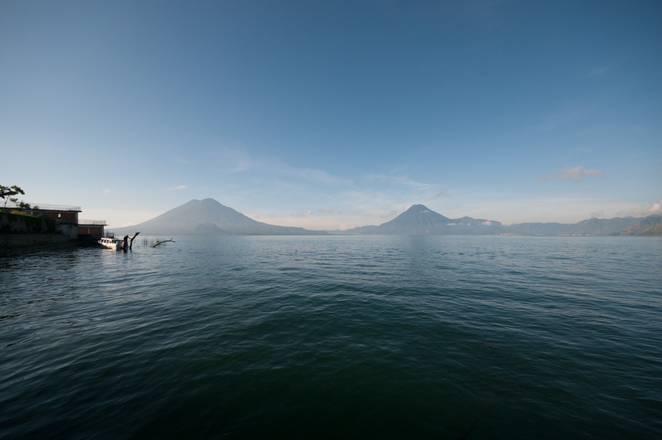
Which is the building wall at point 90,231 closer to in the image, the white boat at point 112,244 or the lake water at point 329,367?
the white boat at point 112,244

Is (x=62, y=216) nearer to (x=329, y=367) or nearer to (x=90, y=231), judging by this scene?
(x=90, y=231)

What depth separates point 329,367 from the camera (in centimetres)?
816

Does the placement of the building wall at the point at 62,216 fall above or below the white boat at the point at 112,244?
above

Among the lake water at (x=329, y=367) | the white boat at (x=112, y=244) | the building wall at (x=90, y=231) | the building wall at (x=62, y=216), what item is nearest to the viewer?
the lake water at (x=329, y=367)

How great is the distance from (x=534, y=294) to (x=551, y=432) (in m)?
16.5

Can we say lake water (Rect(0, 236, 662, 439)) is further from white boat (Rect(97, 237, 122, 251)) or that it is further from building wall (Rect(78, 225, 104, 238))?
building wall (Rect(78, 225, 104, 238))

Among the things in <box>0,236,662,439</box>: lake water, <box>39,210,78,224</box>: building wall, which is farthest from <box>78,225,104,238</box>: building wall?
<box>0,236,662,439</box>: lake water

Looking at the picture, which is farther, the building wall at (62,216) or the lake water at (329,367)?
the building wall at (62,216)

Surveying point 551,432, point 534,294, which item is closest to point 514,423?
point 551,432

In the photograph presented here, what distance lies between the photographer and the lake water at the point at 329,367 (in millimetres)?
5723

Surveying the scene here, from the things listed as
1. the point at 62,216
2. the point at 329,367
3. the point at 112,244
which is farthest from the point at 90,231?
the point at 329,367

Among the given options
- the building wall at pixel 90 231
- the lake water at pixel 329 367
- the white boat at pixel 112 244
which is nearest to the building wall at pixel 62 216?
the building wall at pixel 90 231

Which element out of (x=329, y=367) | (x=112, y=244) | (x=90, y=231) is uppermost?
(x=90, y=231)

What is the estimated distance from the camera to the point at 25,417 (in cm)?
578
